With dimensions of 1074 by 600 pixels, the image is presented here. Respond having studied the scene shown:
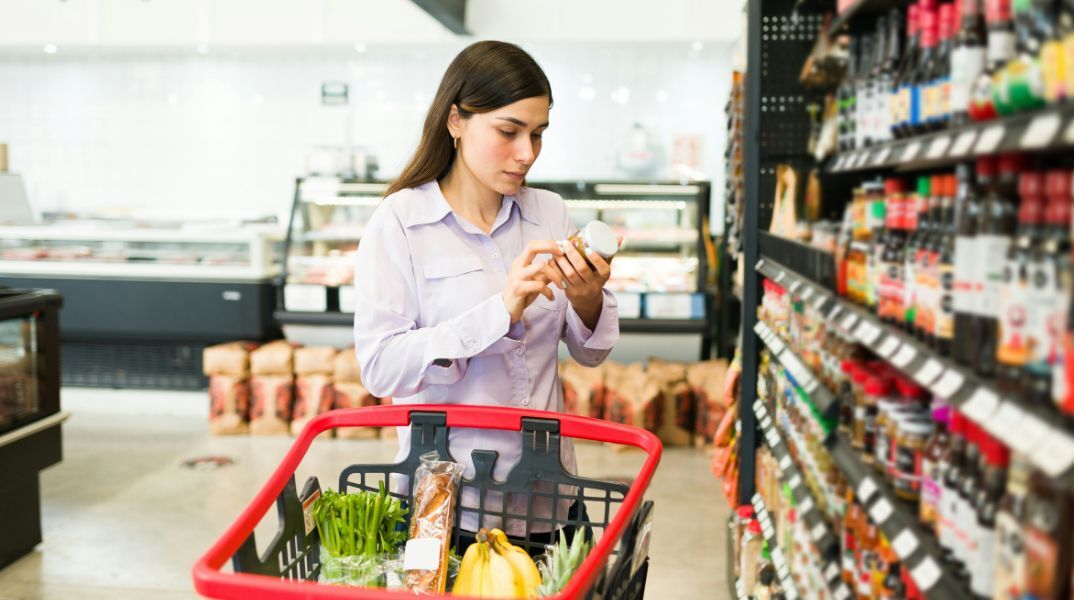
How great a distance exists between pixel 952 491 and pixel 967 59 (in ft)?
2.14

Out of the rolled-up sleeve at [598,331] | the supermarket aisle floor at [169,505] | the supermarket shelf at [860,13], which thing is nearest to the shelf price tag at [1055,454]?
the rolled-up sleeve at [598,331]

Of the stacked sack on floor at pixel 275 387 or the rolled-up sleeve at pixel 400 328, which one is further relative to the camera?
the stacked sack on floor at pixel 275 387

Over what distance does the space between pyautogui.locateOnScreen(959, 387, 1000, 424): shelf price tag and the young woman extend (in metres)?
0.78

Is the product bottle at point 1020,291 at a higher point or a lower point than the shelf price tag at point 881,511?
higher

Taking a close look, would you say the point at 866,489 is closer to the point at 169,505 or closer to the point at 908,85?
the point at 908,85

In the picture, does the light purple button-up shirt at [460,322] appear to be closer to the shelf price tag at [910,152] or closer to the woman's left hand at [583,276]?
the woman's left hand at [583,276]

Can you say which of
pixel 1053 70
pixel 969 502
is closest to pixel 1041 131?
pixel 1053 70

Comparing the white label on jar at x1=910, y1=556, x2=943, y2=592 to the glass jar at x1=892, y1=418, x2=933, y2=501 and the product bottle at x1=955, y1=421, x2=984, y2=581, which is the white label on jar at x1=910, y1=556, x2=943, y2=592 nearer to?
the product bottle at x1=955, y1=421, x2=984, y2=581

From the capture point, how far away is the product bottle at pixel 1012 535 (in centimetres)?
121

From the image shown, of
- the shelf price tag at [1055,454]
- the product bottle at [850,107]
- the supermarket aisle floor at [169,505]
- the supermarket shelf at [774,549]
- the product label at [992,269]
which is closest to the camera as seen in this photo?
the shelf price tag at [1055,454]

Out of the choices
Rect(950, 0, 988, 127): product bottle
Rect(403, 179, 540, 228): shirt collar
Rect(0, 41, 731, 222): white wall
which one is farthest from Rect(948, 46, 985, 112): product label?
Rect(0, 41, 731, 222): white wall

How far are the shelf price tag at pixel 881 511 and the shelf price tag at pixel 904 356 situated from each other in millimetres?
266

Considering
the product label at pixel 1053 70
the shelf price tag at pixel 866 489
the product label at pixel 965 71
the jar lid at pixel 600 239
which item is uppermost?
the product label at pixel 965 71

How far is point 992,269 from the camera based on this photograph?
1.33m
